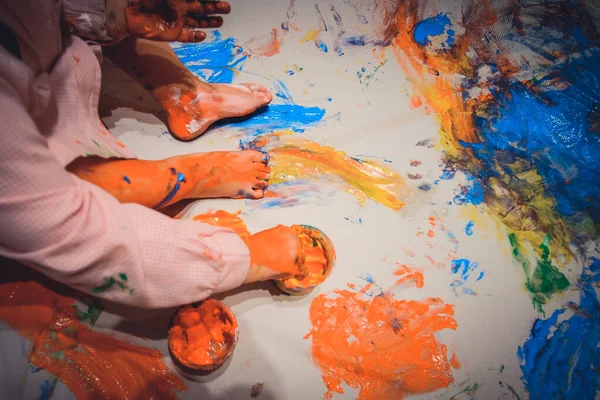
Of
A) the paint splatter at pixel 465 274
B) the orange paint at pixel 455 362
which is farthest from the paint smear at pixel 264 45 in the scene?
the orange paint at pixel 455 362

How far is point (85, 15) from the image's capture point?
107 centimetres

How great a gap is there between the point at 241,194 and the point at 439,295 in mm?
731

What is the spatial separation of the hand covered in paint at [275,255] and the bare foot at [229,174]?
0.78ft

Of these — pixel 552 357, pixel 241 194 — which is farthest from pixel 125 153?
pixel 552 357

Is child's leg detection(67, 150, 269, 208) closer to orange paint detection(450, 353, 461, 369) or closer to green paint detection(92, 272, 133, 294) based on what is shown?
green paint detection(92, 272, 133, 294)

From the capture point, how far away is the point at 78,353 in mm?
1042

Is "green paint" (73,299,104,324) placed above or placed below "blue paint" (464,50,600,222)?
below

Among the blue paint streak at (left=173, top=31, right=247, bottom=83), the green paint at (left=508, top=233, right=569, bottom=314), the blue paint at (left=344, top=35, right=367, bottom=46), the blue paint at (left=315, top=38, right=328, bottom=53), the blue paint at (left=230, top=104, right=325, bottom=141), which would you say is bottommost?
the green paint at (left=508, top=233, right=569, bottom=314)

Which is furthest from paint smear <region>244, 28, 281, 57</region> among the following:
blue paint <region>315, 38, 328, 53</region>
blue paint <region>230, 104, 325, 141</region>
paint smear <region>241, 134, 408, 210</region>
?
paint smear <region>241, 134, 408, 210</region>

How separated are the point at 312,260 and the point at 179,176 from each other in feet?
1.63

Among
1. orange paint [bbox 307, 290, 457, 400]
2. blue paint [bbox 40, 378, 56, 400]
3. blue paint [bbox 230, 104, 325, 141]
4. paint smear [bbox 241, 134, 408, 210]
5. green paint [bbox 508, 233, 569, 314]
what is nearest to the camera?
blue paint [bbox 40, 378, 56, 400]

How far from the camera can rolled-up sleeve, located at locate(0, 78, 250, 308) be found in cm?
71

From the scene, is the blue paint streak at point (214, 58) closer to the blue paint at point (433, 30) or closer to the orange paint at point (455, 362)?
the blue paint at point (433, 30)

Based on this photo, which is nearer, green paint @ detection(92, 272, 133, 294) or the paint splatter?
green paint @ detection(92, 272, 133, 294)
